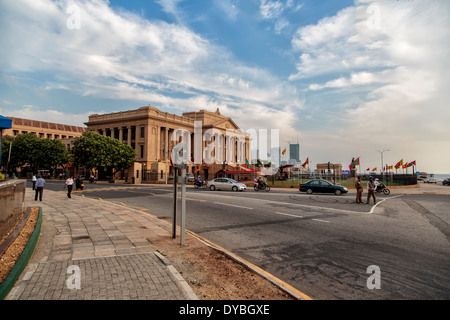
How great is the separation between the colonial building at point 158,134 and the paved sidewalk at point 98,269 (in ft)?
140

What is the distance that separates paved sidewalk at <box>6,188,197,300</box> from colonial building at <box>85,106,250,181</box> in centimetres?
4274

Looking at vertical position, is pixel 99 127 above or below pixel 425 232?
above

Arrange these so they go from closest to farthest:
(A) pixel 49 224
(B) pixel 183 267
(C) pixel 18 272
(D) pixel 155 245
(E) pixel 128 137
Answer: (C) pixel 18 272
(B) pixel 183 267
(D) pixel 155 245
(A) pixel 49 224
(E) pixel 128 137

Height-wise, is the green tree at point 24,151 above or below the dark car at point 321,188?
above

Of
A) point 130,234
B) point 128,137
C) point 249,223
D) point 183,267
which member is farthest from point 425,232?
point 128,137

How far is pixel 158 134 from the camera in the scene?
66812 millimetres

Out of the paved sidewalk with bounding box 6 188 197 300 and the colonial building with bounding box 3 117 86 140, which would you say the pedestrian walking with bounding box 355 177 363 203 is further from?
the colonial building with bounding box 3 117 86 140

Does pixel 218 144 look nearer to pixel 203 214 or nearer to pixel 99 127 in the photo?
pixel 99 127

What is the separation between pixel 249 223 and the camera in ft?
33.2

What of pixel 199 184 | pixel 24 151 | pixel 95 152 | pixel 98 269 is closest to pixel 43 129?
pixel 24 151

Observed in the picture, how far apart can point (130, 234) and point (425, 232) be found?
9274 mm

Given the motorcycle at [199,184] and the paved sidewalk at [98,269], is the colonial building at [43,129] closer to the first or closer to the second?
the motorcycle at [199,184]

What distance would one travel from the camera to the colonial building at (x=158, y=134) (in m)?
57.9
